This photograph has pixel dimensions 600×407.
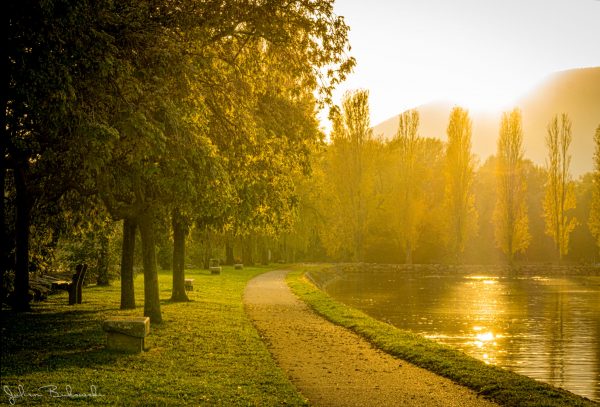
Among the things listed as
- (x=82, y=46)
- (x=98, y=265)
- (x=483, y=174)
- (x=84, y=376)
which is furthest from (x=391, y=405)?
(x=483, y=174)

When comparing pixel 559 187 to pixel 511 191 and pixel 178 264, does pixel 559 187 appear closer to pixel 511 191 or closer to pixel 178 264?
pixel 511 191

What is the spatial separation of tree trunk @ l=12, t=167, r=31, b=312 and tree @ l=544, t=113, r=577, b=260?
57.4 m

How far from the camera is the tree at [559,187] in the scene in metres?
64.8

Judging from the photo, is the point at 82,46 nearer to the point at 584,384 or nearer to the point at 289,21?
the point at 289,21

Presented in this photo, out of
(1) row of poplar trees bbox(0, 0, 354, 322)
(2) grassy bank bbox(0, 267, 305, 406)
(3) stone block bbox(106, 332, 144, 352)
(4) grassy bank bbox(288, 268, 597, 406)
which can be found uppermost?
(1) row of poplar trees bbox(0, 0, 354, 322)

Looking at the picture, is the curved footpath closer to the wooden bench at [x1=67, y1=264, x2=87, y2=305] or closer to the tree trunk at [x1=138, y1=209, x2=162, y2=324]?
the tree trunk at [x1=138, y1=209, x2=162, y2=324]

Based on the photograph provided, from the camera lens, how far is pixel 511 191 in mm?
64125

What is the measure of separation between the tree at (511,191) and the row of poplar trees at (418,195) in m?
0.10

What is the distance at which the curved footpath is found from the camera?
936 centimetres

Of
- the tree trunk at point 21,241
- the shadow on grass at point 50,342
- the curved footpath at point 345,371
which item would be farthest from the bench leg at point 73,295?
the curved footpath at point 345,371

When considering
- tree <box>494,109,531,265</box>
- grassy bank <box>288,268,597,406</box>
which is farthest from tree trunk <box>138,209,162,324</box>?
tree <box>494,109,531,265</box>

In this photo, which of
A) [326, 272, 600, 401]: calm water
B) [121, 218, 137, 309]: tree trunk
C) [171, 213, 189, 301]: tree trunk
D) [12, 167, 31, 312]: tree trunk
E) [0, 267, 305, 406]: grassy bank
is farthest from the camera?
[171, 213, 189, 301]: tree trunk

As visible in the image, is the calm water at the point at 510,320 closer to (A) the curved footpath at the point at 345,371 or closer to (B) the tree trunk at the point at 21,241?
(A) the curved footpath at the point at 345,371

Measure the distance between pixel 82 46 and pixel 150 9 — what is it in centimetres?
290
